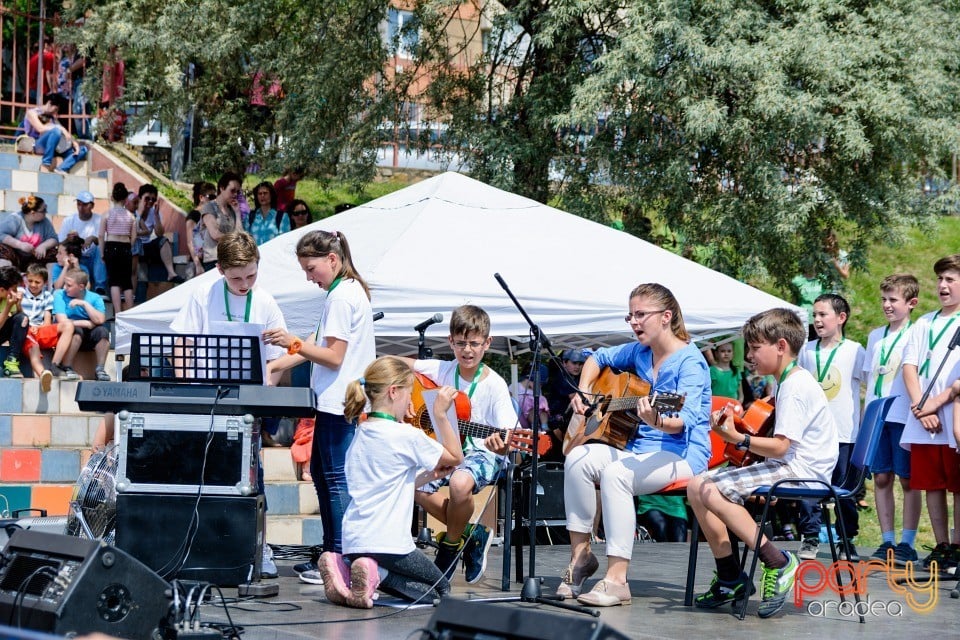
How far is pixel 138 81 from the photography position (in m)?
14.7

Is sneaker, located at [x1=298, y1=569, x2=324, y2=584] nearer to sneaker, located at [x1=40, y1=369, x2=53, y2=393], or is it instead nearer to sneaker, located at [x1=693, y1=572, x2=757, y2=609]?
sneaker, located at [x1=693, y1=572, x2=757, y2=609]

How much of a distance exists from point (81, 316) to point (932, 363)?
7.95m

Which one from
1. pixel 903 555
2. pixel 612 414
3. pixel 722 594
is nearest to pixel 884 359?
pixel 903 555

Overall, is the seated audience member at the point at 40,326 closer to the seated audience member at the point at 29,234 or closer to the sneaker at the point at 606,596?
the seated audience member at the point at 29,234

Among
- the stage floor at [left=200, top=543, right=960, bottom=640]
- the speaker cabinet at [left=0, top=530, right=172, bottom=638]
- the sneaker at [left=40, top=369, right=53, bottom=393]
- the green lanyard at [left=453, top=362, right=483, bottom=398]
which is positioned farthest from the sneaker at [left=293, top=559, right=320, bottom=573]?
the sneaker at [left=40, top=369, right=53, bottom=393]

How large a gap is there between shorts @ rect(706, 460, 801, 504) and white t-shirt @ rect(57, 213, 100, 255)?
10409 millimetres

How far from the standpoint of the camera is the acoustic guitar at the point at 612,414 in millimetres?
6062

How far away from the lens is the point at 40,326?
11922 millimetres

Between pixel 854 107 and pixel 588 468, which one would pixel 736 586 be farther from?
pixel 854 107

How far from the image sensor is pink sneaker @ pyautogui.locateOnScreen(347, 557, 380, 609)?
19.0 ft

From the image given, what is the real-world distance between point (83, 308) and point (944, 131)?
27.3 feet

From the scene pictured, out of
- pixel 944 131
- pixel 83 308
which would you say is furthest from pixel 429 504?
pixel 944 131

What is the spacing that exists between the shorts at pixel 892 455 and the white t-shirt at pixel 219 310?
153 inches

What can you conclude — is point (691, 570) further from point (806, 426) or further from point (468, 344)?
point (468, 344)
